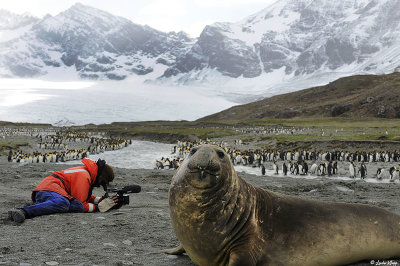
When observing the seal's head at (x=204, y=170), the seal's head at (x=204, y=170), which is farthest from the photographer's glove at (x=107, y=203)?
the seal's head at (x=204, y=170)

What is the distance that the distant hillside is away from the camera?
8399 centimetres

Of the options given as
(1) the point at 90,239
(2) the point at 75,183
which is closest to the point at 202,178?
(1) the point at 90,239

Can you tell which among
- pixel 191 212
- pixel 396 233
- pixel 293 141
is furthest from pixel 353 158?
pixel 191 212

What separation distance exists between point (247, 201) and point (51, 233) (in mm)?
3079

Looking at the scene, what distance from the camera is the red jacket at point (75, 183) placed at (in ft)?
20.9

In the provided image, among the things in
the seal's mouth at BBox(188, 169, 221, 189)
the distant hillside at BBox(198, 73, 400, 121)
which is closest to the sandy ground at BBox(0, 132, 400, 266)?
the seal's mouth at BBox(188, 169, 221, 189)

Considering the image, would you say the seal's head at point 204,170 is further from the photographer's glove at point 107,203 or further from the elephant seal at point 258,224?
the photographer's glove at point 107,203

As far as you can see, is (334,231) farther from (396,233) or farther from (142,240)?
(142,240)

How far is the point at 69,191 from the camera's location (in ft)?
21.7

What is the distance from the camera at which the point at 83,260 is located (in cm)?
415

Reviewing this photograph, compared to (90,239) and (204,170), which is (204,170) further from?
(90,239)

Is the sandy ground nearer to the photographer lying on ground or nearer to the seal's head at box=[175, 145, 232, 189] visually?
the photographer lying on ground

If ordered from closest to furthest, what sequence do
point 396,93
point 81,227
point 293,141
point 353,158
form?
point 81,227
point 353,158
point 293,141
point 396,93

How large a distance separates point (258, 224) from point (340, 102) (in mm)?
97528
